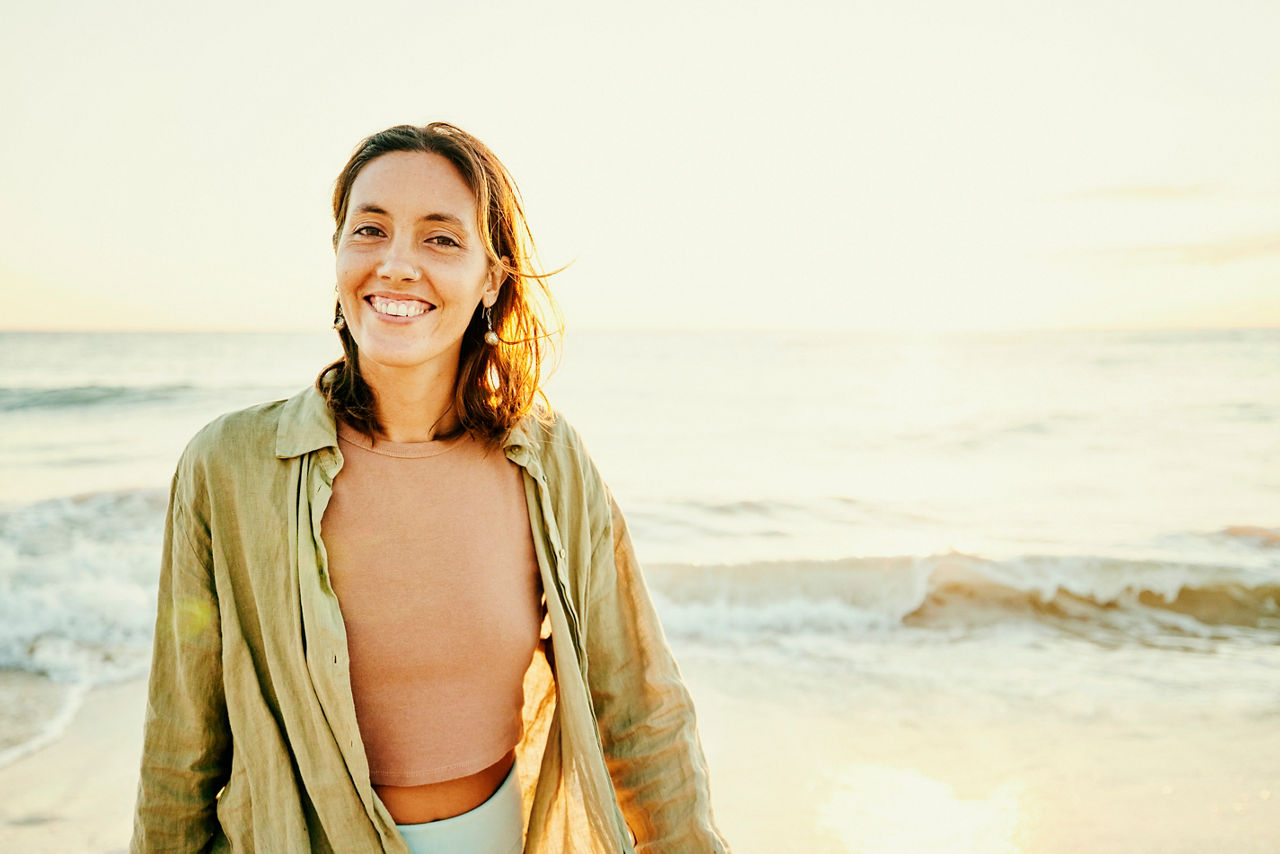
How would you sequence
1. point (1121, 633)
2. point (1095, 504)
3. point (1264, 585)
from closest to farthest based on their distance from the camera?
1. point (1121, 633)
2. point (1264, 585)
3. point (1095, 504)

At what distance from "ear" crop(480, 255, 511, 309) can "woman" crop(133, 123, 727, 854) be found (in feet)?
0.04

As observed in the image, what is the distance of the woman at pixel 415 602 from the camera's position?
5.93 ft

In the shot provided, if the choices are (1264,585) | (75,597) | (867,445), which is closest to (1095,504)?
(1264,585)

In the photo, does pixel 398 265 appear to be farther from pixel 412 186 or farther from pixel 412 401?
pixel 412 401

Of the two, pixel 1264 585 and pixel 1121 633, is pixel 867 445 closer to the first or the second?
pixel 1264 585

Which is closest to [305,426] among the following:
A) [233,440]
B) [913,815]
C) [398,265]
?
[233,440]

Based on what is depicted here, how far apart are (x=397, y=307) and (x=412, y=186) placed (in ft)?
0.92

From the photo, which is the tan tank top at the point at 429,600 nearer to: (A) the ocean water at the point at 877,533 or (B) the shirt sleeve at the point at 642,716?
(B) the shirt sleeve at the point at 642,716

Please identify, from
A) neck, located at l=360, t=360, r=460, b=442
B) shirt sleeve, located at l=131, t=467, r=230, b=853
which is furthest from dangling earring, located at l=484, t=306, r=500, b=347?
shirt sleeve, located at l=131, t=467, r=230, b=853

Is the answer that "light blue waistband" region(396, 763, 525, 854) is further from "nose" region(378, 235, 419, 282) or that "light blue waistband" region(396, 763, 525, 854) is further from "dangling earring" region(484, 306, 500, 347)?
"nose" region(378, 235, 419, 282)

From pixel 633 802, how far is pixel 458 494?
2.81 feet

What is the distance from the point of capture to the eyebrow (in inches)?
80.4

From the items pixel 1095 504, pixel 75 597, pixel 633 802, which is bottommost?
pixel 75 597

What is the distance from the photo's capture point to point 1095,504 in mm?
12633
